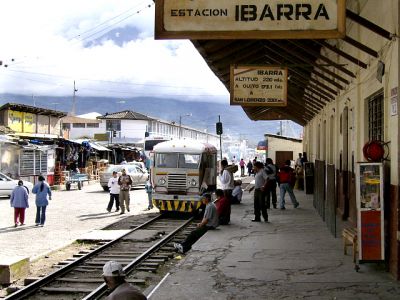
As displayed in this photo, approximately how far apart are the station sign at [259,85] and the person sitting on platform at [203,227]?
8.41 ft

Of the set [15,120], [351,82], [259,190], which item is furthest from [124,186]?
[15,120]

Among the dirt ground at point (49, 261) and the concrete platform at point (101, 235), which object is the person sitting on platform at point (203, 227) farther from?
the concrete platform at point (101, 235)

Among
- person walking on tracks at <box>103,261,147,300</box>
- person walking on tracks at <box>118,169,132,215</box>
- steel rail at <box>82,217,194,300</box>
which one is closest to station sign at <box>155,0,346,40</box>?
person walking on tracks at <box>103,261,147,300</box>

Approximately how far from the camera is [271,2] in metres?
6.57

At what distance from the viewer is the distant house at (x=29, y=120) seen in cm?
4216

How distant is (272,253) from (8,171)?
86.4ft

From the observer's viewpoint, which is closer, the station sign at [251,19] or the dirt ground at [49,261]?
the station sign at [251,19]

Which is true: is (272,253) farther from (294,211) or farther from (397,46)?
(294,211)

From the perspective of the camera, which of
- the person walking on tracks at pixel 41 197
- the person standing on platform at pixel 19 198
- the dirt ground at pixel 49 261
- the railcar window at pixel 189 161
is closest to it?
the dirt ground at pixel 49 261

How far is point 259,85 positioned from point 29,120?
35.4 m

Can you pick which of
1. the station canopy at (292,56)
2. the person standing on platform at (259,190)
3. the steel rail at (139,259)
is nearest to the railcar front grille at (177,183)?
the steel rail at (139,259)

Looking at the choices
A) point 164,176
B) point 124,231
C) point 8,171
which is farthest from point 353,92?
point 8,171

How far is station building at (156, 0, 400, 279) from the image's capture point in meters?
8.32

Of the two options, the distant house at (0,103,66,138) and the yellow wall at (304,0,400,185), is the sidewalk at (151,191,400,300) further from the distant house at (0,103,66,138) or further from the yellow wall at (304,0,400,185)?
the distant house at (0,103,66,138)
